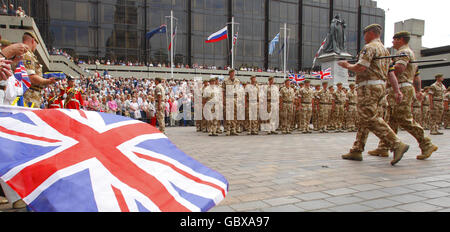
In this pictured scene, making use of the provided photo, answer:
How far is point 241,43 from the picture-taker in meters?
46.1

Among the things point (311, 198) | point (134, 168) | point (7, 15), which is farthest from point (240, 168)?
point (7, 15)

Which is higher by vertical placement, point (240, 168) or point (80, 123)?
point (80, 123)

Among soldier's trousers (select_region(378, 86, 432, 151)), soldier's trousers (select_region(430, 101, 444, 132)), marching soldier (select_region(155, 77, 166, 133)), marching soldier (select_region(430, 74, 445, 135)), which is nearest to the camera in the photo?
soldier's trousers (select_region(378, 86, 432, 151))

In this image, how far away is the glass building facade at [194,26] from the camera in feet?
122

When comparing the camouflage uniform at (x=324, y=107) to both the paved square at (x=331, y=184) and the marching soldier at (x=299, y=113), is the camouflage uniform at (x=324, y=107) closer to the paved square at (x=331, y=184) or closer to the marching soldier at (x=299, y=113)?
the marching soldier at (x=299, y=113)

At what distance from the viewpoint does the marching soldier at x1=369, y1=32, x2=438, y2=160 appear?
5293mm

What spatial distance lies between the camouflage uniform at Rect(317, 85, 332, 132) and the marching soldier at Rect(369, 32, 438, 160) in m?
7.36

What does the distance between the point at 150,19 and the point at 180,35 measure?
4431mm

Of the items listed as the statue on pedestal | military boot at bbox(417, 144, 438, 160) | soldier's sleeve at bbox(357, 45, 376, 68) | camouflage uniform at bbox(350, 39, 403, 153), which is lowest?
military boot at bbox(417, 144, 438, 160)

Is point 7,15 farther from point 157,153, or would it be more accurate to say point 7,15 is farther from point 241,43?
point 241,43

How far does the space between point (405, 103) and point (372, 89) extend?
2.90 ft

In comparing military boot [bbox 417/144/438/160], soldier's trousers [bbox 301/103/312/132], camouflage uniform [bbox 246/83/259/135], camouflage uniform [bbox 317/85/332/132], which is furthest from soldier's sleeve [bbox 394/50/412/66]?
camouflage uniform [bbox 317/85/332/132]

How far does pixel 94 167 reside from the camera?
2215 mm

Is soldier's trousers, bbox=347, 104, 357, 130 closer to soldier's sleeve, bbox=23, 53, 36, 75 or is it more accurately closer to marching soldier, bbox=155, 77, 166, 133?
marching soldier, bbox=155, 77, 166, 133
